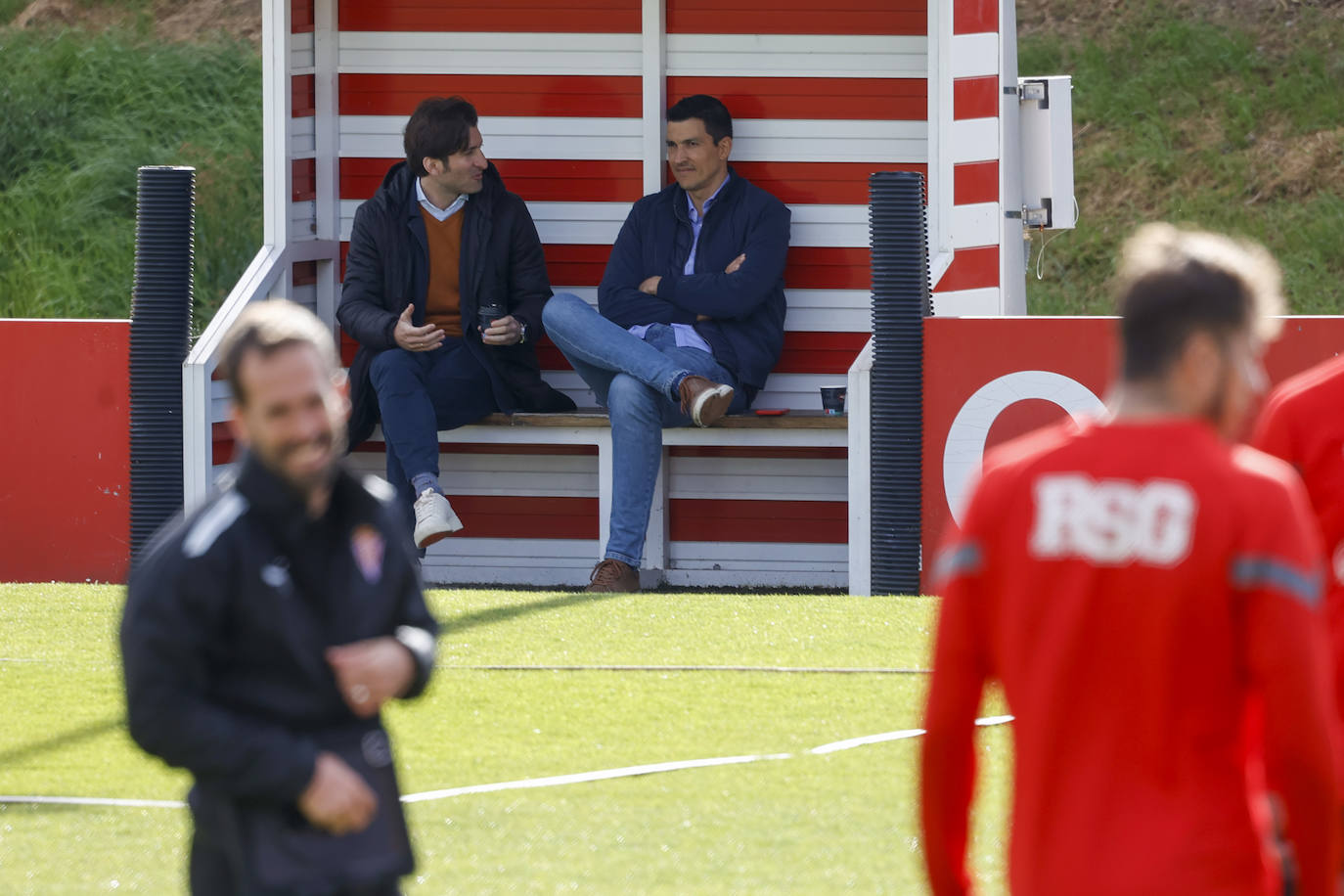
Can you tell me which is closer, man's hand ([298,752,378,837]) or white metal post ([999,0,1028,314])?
man's hand ([298,752,378,837])

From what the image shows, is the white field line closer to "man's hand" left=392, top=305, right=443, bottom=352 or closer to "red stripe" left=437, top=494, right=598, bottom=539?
"man's hand" left=392, top=305, right=443, bottom=352

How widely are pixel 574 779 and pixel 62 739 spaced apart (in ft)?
4.26

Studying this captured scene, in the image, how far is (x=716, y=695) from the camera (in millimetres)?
5547

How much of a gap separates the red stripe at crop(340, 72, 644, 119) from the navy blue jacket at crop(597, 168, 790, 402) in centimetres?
66

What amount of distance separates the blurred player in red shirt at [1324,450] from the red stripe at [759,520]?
5715 millimetres

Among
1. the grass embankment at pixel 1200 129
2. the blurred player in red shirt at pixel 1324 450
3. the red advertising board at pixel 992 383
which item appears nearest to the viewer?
the blurred player in red shirt at pixel 1324 450

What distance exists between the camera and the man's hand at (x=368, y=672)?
247cm

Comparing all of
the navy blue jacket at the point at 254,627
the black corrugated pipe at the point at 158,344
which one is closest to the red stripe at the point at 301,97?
the black corrugated pipe at the point at 158,344

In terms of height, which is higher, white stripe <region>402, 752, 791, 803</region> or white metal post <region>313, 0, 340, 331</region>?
white metal post <region>313, 0, 340, 331</region>

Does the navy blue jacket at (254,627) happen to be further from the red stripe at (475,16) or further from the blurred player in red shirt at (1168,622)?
the red stripe at (475,16)

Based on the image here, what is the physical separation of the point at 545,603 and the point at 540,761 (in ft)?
6.74

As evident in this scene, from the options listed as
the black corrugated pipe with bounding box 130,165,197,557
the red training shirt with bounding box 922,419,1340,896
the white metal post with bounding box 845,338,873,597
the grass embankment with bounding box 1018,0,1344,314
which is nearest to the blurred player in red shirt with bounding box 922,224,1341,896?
the red training shirt with bounding box 922,419,1340,896

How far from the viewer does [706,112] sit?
8125 mm

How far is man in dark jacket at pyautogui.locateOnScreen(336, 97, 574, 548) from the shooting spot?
7965 mm
